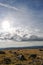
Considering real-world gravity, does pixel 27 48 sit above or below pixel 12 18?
below

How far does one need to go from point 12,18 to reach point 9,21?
200 mm

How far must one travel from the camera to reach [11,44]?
9.34 m

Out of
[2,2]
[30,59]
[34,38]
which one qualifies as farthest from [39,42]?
[2,2]

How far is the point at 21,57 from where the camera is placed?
9.18 metres

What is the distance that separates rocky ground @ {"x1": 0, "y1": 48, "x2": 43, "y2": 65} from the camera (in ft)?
29.0

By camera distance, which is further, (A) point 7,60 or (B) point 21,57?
(B) point 21,57

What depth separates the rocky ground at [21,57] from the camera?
8852 mm

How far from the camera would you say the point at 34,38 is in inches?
376

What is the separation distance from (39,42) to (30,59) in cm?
101

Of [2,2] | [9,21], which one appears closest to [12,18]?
[9,21]

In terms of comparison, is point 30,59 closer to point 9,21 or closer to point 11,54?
point 11,54

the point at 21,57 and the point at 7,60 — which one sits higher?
the point at 21,57

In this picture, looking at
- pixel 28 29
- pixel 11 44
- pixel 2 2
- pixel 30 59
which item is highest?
pixel 2 2

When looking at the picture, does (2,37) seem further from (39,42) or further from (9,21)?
(39,42)
